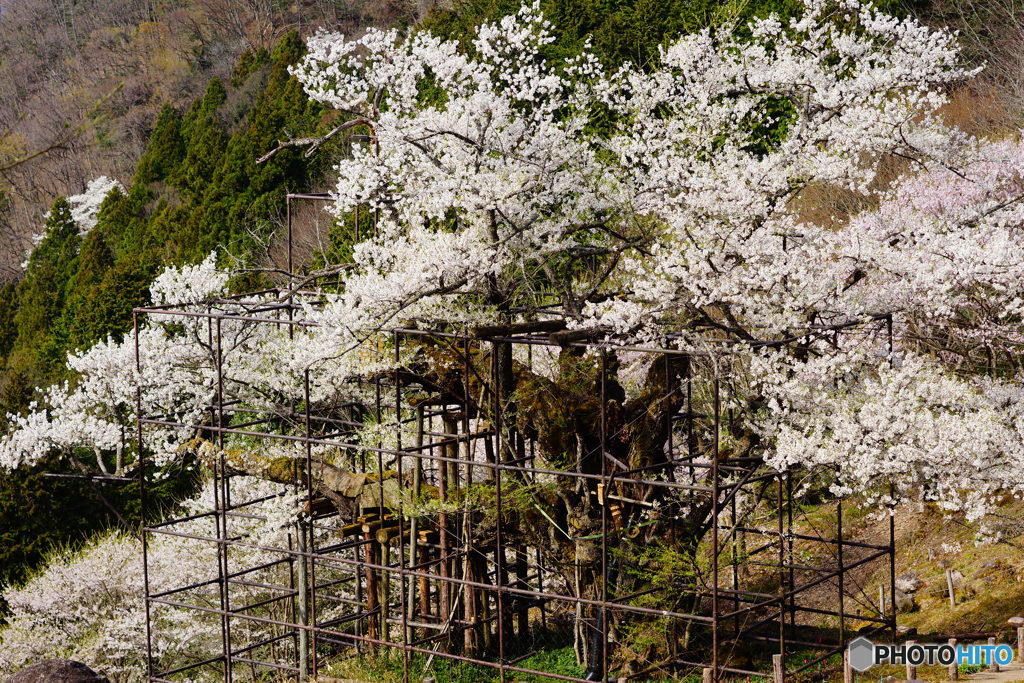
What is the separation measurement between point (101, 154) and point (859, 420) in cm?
4107

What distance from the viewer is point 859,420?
1071 cm

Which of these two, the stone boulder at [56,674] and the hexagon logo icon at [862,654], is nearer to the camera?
the hexagon logo icon at [862,654]

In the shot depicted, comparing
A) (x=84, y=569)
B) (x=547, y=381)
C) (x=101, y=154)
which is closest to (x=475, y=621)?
(x=547, y=381)

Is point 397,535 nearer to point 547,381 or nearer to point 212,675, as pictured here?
point 547,381
